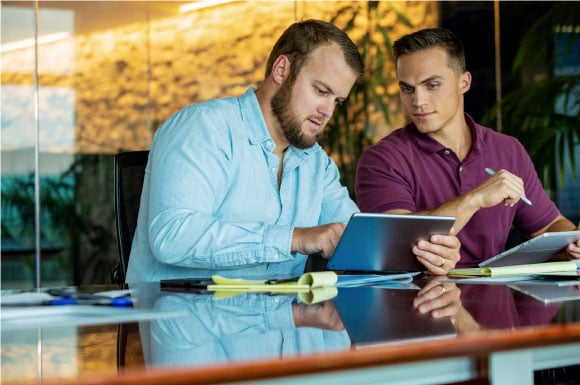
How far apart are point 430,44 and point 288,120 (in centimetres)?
78

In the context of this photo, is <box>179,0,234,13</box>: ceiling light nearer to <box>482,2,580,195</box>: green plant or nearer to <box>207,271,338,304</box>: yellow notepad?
<box>482,2,580,195</box>: green plant

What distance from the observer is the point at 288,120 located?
97.3 inches

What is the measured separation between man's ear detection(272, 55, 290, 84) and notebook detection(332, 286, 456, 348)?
1070 millimetres

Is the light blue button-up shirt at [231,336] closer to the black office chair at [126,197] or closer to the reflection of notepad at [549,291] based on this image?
the reflection of notepad at [549,291]

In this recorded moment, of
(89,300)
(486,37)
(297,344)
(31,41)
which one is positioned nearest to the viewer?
(297,344)

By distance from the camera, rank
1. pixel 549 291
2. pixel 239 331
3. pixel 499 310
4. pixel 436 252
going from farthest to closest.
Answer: pixel 436 252 → pixel 549 291 → pixel 499 310 → pixel 239 331

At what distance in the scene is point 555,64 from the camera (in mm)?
5730

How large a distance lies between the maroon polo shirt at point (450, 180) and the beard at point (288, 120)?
0.48m

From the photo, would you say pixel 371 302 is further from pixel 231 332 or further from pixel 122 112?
pixel 122 112

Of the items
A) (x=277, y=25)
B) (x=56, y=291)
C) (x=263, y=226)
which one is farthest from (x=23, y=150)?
(x=56, y=291)

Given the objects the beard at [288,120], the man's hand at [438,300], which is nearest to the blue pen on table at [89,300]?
the man's hand at [438,300]

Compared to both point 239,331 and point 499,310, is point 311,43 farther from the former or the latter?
point 239,331

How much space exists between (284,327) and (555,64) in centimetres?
499

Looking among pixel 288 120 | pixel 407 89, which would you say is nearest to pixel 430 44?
pixel 407 89
